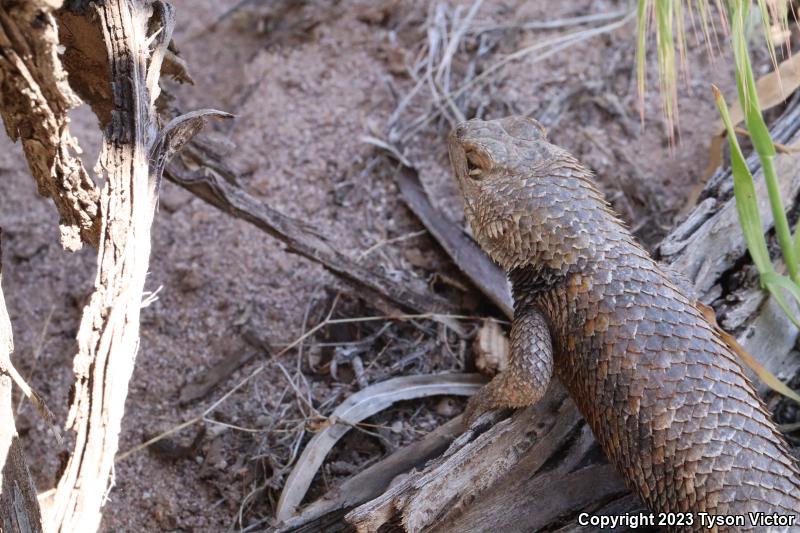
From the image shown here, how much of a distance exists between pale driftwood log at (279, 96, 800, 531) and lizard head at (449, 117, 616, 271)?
22.3 inches

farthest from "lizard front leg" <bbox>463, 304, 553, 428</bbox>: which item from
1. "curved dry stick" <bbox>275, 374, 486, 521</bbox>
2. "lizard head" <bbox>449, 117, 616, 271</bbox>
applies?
"curved dry stick" <bbox>275, 374, 486, 521</bbox>

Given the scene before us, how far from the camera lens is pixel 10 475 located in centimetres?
204

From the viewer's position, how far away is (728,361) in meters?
2.53

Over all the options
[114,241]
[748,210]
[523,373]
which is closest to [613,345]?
[523,373]

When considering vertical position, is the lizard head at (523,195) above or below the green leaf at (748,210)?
above

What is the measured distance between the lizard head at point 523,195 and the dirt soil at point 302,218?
0.71m

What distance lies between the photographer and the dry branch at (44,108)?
67.2 inches

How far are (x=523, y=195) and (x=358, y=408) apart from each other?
1151 millimetres

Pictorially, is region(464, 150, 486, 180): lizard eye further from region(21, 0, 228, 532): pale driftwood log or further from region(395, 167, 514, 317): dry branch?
region(21, 0, 228, 532): pale driftwood log

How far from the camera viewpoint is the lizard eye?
3.05 meters

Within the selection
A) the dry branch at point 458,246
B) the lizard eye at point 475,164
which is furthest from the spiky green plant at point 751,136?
the dry branch at point 458,246

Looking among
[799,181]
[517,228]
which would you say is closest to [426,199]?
[517,228]

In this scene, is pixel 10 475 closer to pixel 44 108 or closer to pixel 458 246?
pixel 44 108

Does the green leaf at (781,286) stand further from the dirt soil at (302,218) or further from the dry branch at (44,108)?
the dry branch at (44,108)
